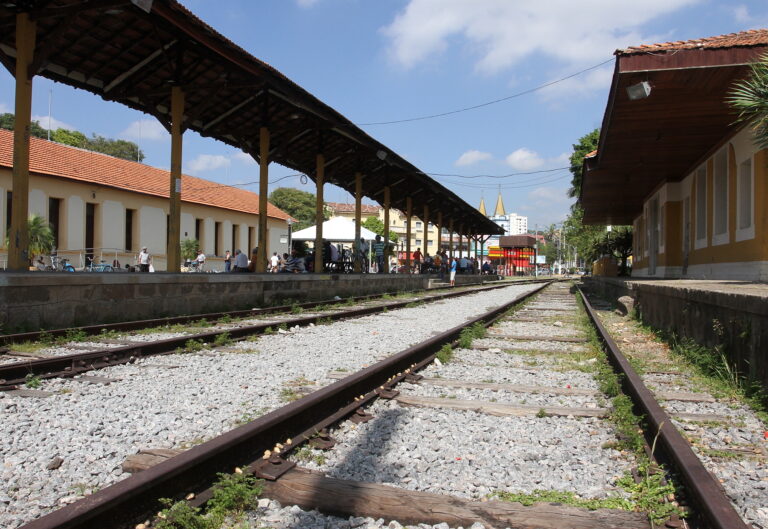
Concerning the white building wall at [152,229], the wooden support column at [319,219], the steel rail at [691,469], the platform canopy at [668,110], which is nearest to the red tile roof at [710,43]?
the platform canopy at [668,110]

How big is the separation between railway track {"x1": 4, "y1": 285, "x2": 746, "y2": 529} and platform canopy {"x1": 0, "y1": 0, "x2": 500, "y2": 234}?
748 centimetres

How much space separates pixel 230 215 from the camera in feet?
137

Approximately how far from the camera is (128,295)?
1018 cm

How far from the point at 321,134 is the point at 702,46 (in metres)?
11.1

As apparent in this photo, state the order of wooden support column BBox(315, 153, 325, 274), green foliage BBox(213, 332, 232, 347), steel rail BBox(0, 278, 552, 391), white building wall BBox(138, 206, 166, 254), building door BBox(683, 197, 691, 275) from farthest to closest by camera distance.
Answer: white building wall BBox(138, 206, 166, 254), wooden support column BBox(315, 153, 325, 274), building door BBox(683, 197, 691, 275), green foliage BBox(213, 332, 232, 347), steel rail BBox(0, 278, 552, 391)

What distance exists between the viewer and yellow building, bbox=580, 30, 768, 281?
31.3ft

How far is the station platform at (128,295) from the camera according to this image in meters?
8.16

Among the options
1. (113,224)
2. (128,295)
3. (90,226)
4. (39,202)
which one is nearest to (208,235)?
(113,224)

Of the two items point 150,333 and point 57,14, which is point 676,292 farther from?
point 57,14

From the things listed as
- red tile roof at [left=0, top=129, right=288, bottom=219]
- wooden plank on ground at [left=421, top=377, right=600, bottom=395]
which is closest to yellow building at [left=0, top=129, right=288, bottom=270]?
red tile roof at [left=0, top=129, right=288, bottom=219]

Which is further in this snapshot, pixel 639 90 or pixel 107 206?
pixel 107 206

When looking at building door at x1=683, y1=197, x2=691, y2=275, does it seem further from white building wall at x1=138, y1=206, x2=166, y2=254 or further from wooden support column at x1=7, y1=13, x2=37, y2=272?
white building wall at x1=138, y1=206, x2=166, y2=254

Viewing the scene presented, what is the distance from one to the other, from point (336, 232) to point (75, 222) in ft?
41.8

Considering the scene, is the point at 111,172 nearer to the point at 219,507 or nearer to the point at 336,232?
the point at 336,232
